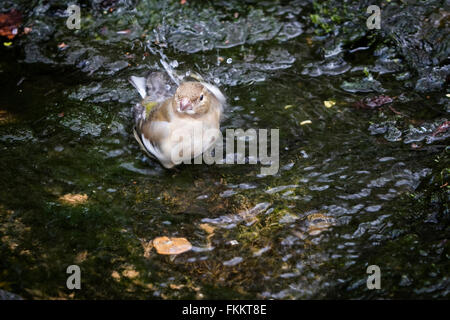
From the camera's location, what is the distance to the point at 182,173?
491cm

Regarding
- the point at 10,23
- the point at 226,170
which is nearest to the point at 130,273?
the point at 226,170

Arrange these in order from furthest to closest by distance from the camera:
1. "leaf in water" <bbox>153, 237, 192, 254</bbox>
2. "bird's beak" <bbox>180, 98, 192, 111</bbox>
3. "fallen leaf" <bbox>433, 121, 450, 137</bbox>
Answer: "fallen leaf" <bbox>433, 121, 450, 137</bbox> < "bird's beak" <bbox>180, 98, 192, 111</bbox> < "leaf in water" <bbox>153, 237, 192, 254</bbox>

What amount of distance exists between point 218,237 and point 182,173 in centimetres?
111

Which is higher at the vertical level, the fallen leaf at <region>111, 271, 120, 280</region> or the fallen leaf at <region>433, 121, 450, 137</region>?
the fallen leaf at <region>433, 121, 450, 137</region>

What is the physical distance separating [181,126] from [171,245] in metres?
1.37

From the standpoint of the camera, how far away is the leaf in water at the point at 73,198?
169 inches

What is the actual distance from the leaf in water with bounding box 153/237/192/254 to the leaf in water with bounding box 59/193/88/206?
89 centimetres

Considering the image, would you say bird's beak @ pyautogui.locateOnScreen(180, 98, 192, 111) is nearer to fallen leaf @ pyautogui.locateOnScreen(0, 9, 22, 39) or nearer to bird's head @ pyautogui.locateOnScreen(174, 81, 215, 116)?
bird's head @ pyautogui.locateOnScreen(174, 81, 215, 116)

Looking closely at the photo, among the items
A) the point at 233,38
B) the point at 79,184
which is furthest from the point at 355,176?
the point at 233,38

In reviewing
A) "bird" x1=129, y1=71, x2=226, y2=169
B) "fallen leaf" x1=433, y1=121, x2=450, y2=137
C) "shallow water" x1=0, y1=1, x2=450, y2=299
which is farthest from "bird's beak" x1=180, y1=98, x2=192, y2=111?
"fallen leaf" x1=433, y1=121, x2=450, y2=137

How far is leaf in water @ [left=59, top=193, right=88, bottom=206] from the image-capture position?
4.28 meters

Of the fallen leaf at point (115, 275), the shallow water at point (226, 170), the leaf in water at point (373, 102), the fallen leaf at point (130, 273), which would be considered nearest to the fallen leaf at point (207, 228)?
the shallow water at point (226, 170)

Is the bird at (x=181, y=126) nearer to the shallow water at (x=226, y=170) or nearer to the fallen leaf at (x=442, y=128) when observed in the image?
the shallow water at (x=226, y=170)
